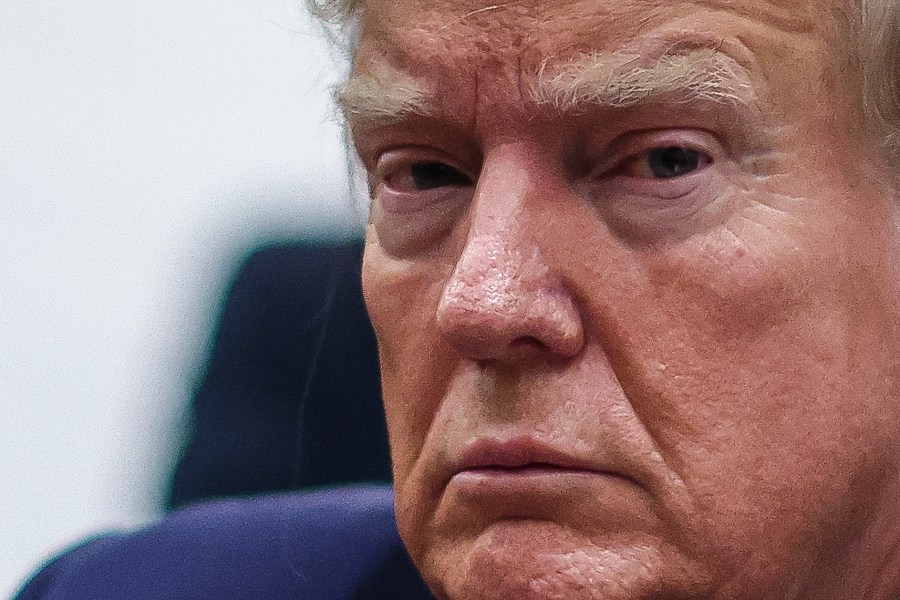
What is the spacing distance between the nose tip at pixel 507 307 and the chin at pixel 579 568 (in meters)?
0.15

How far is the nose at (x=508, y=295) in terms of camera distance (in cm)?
86

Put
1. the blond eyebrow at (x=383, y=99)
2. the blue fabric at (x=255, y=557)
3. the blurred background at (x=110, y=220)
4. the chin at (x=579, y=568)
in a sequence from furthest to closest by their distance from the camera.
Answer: the blurred background at (x=110, y=220)
the blue fabric at (x=255, y=557)
the blond eyebrow at (x=383, y=99)
the chin at (x=579, y=568)

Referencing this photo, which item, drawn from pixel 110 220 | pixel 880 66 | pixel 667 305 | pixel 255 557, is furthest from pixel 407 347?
pixel 110 220

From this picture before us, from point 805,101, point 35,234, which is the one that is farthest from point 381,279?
point 35,234

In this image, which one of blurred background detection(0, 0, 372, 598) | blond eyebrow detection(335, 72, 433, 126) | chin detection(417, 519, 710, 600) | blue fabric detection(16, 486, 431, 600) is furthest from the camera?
blurred background detection(0, 0, 372, 598)

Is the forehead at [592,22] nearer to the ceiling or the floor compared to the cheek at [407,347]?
nearer to the ceiling

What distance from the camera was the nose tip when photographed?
2.82 ft

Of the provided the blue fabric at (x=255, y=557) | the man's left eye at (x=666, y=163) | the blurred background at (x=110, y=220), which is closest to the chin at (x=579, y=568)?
the man's left eye at (x=666, y=163)

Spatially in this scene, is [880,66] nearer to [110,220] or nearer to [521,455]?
[521,455]

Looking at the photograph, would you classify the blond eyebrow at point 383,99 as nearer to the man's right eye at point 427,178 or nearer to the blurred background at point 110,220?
the man's right eye at point 427,178

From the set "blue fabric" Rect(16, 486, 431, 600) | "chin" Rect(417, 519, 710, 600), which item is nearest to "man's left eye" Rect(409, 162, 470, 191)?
"chin" Rect(417, 519, 710, 600)

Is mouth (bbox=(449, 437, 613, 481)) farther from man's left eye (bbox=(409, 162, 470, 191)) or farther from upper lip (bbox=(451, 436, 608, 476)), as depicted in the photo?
man's left eye (bbox=(409, 162, 470, 191))

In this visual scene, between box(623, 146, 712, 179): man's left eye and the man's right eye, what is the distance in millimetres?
164

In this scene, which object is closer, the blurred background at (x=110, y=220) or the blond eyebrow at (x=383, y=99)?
the blond eyebrow at (x=383, y=99)
